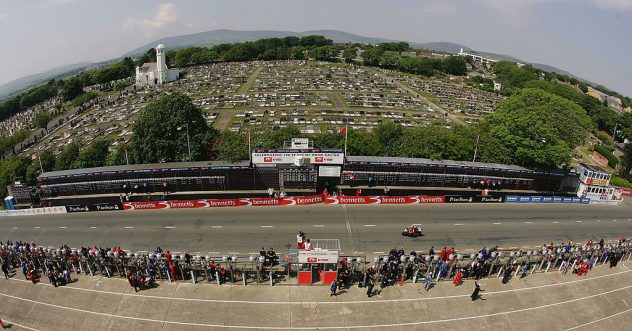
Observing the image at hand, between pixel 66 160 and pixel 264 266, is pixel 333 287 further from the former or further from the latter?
pixel 66 160

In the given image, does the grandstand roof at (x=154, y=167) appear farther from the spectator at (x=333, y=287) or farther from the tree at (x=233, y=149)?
the spectator at (x=333, y=287)

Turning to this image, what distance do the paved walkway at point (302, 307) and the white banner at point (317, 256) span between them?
2.26m

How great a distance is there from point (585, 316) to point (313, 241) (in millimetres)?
21598

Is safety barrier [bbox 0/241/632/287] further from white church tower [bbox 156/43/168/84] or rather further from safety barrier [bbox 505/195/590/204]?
white church tower [bbox 156/43/168/84]

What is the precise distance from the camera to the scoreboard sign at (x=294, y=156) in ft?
142

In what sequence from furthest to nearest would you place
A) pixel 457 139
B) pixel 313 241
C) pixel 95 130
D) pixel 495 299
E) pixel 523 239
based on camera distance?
1. pixel 95 130
2. pixel 457 139
3. pixel 523 239
4. pixel 313 241
5. pixel 495 299

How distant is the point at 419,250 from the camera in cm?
3234

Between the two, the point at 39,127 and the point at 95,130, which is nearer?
the point at 95,130

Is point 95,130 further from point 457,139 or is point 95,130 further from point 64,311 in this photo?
point 457,139

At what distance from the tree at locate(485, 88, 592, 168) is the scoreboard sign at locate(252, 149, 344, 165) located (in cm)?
2853

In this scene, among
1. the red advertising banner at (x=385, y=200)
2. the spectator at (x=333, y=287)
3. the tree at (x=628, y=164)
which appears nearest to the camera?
the spectator at (x=333, y=287)

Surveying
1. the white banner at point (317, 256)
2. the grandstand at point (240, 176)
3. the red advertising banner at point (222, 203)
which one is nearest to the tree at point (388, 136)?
the grandstand at point (240, 176)

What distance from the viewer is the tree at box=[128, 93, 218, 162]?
49.2m

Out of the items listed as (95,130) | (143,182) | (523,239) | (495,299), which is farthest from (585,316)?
(95,130)
